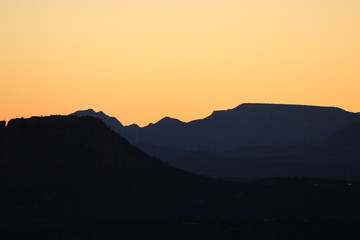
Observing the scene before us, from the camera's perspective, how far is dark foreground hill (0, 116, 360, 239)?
9662cm

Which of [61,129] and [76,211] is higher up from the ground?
[61,129]

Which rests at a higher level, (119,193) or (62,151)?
(62,151)

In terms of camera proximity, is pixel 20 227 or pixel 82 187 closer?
pixel 20 227

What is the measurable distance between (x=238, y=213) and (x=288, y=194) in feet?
38.9

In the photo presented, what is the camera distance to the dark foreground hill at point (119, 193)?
96625 millimetres

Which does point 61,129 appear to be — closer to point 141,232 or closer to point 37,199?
point 37,199

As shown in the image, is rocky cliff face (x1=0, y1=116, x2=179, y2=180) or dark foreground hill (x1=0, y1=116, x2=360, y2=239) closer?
dark foreground hill (x1=0, y1=116, x2=360, y2=239)

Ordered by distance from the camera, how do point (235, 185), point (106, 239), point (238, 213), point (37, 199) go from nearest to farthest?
point (106, 239) → point (238, 213) → point (37, 199) → point (235, 185)

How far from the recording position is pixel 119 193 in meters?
124

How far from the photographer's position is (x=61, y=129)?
134375 mm

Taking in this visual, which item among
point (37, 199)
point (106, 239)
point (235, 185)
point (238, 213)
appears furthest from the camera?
point (235, 185)

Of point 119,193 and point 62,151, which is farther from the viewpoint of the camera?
point 62,151

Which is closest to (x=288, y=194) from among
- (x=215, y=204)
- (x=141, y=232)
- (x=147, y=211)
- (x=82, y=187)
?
(x=215, y=204)

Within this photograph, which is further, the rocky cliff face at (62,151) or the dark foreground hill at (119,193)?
the rocky cliff face at (62,151)
